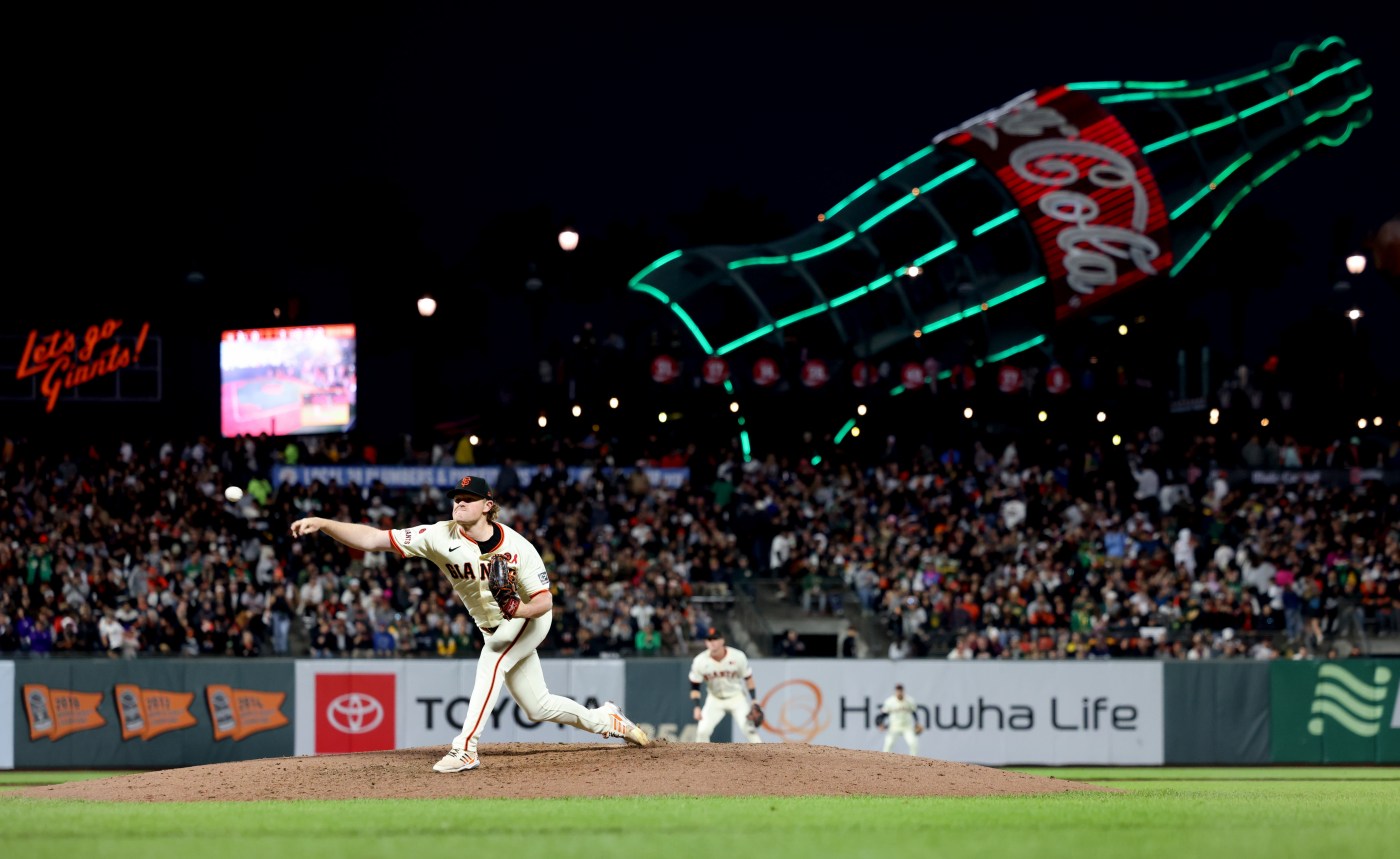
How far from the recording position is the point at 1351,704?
24828mm

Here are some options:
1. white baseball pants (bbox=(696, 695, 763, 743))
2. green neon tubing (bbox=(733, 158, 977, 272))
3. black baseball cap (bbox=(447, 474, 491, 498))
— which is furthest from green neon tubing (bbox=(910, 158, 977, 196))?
black baseball cap (bbox=(447, 474, 491, 498))

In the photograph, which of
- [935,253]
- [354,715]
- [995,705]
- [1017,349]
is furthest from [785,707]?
[1017,349]

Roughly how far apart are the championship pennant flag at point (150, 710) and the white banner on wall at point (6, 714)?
1463mm

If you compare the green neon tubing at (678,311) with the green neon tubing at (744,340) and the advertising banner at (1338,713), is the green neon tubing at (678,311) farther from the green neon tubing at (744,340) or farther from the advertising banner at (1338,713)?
the advertising banner at (1338,713)

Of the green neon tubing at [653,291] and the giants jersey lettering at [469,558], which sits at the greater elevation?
the green neon tubing at [653,291]

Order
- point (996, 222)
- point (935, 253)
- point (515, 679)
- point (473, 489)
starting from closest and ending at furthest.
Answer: point (473, 489) < point (515, 679) < point (996, 222) < point (935, 253)

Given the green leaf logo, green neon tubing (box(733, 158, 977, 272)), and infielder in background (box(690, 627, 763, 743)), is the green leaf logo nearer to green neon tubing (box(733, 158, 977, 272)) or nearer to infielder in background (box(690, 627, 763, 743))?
infielder in background (box(690, 627, 763, 743))

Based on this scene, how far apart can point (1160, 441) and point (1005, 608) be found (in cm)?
1095

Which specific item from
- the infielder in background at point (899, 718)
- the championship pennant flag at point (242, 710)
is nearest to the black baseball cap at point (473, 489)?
the infielder in background at point (899, 718)

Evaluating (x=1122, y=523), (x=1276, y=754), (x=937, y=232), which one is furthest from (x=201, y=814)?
(x=937, y=232)

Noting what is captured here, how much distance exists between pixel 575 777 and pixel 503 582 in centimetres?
159

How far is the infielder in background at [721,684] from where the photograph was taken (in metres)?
19.2

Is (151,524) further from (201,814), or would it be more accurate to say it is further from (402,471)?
(201,814)

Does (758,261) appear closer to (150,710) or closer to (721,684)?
(150,710)
